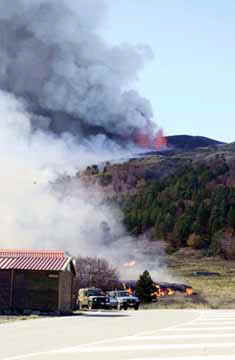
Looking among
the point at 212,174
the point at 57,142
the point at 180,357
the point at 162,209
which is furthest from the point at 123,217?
the point at 180,357

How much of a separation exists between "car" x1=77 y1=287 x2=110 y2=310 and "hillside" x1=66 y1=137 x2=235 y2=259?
1695 inches

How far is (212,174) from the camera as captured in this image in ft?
424

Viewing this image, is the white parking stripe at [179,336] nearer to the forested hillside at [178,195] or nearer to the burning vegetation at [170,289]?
the burning vegetation at [170,289]

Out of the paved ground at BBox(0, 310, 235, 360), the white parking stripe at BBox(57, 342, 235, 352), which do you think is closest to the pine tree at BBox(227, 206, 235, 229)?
the paved ground at BBox(0, 310, 235, 360)

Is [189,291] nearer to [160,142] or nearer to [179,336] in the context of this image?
[179,336]

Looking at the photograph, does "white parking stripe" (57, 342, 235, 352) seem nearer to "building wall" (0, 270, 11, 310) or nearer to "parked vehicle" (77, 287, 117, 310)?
"building wall" (0, 270, 11, 310)

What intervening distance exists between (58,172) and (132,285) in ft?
140

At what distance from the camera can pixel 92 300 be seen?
47.5 meters

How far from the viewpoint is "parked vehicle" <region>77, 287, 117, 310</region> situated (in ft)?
156

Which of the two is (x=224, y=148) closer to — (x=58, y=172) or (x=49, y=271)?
(x=58, y=172)

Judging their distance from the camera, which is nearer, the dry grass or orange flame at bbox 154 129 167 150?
the dry grass

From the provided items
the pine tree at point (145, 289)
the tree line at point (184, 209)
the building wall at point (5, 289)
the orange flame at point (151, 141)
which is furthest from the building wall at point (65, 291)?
the orange flame at point (151, 141)

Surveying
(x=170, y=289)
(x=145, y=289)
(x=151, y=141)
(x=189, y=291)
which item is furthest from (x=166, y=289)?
(x=151, y=141)

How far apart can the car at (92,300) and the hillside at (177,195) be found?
43056mm
